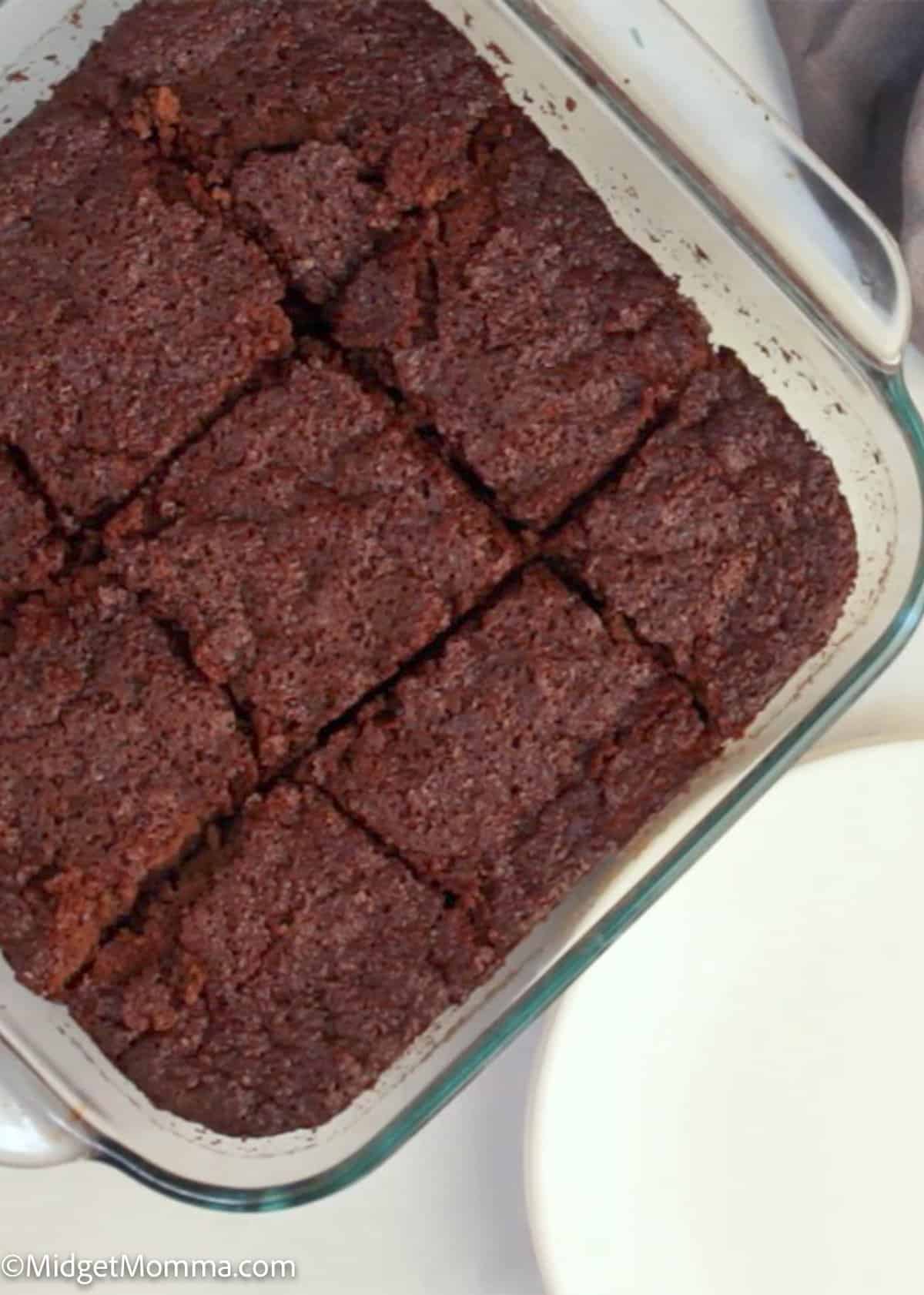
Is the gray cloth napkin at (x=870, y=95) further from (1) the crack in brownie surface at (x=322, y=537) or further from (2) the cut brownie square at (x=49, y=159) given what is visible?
(2) the cut brownie square at (x=49, y=159)

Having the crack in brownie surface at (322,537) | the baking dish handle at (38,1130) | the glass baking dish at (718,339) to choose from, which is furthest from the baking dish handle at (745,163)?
the baking dish handle at (38,1130)

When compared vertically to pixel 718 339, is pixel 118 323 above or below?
below

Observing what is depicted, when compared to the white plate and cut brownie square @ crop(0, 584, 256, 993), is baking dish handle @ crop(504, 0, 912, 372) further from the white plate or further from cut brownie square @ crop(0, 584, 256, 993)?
cut brownie square @ crop(0, 584, 256, 993)

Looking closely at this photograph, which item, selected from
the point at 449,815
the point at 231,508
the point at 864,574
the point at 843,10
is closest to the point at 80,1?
the point at 231,508

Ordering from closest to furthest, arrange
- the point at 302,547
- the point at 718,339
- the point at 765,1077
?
the point at 302,547 < the point at 718,339 < the point at 765,1077

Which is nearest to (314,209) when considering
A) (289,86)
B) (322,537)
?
(289,86)

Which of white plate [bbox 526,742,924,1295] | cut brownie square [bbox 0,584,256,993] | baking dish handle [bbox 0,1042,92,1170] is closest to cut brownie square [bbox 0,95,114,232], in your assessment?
cut brownie square [bbox 0,584,256,993]

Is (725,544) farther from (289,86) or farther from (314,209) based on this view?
(289,86)
